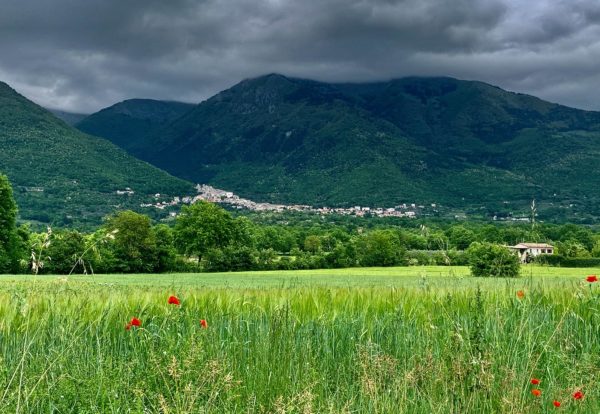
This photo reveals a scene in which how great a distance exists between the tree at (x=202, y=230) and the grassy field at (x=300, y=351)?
2576 inches

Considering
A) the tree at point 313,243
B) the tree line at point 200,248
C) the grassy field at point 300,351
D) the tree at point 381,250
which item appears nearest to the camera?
the grassy field at point 300,351

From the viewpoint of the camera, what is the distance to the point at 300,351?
5.98 metres

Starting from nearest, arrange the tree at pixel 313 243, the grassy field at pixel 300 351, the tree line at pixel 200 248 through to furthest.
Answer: the grassy field at pixel 300 351, the tree line at pixel 200 248, the tree at pixel 313 243

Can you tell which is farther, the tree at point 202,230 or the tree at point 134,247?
the tree at point 202,230

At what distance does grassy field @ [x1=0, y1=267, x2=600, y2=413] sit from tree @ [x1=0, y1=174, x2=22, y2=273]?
52.3m

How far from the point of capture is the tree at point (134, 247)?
64.1 m

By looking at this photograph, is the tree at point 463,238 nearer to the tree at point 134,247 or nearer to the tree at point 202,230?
the tree at point 202,230

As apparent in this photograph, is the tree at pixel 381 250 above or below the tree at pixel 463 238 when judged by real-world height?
below

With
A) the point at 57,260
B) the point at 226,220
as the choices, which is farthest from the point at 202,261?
the point at 57,260

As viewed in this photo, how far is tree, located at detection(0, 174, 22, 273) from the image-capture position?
53.9 meters

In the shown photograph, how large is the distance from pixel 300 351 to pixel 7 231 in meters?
55.8

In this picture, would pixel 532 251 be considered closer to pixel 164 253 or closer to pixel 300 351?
pixel 300 351

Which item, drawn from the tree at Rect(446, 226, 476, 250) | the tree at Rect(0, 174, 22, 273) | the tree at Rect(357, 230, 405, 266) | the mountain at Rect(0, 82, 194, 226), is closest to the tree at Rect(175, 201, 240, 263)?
the tree at Rect(357, 230, 405, 266)

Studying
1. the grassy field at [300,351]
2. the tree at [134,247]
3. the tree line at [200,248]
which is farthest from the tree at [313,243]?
the grassy field at [300,351]
